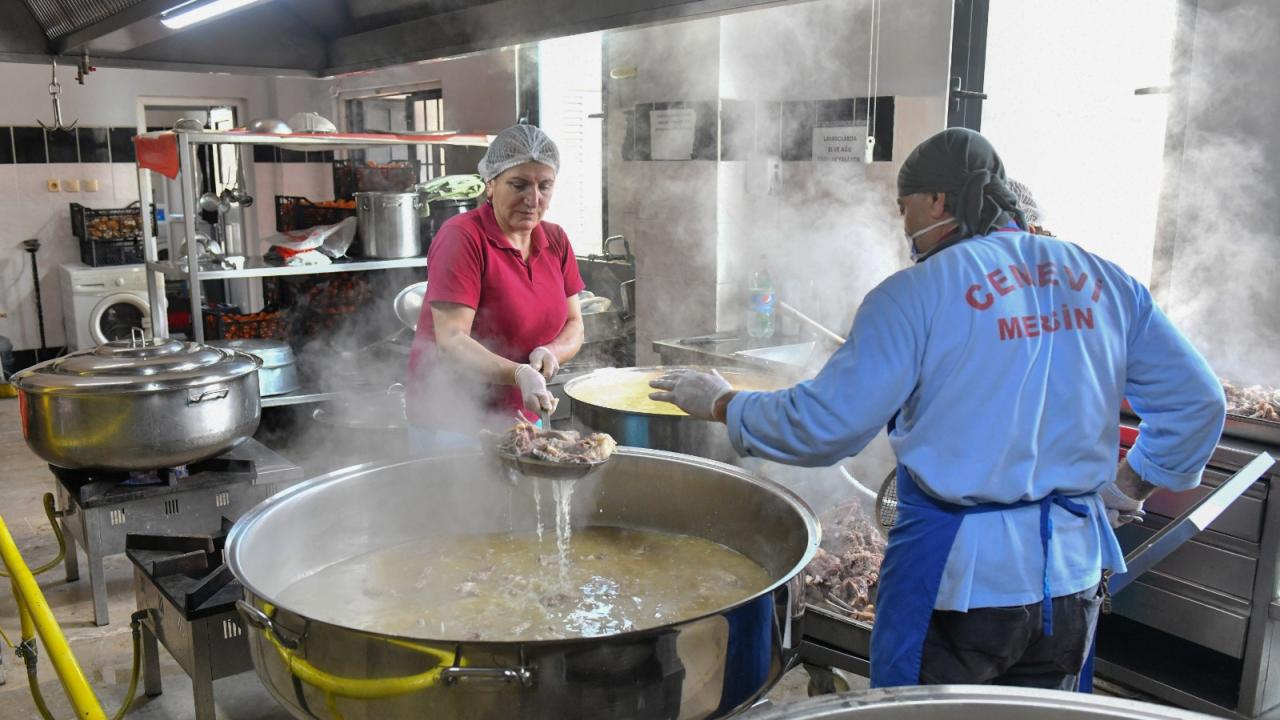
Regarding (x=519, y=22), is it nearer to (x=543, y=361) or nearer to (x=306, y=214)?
(x=543, y=361)

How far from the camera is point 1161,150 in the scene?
3.96 meters

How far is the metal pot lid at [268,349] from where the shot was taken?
202 inches

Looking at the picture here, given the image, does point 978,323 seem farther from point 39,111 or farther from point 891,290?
point 39,111

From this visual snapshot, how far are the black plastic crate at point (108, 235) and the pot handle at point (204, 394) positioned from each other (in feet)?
19.5

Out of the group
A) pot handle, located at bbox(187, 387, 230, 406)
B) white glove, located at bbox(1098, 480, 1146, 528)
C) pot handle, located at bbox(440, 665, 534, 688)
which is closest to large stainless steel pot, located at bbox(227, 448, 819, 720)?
pot handle, located at bbox(440, 665, 534, 688)

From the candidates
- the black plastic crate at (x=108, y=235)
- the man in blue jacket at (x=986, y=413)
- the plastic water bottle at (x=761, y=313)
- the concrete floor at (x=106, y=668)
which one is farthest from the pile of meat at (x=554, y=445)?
the black plastic crate at (x=108, y=235)

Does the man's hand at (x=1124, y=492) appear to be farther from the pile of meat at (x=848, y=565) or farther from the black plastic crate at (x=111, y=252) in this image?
the black plastic crate at (x=111, y=252)

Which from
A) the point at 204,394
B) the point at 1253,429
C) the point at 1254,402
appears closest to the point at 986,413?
the point at 1253,429

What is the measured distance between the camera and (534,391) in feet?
8.91

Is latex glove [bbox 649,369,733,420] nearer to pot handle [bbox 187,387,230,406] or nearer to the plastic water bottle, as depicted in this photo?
pot handle [bbox 187,387,230,406]

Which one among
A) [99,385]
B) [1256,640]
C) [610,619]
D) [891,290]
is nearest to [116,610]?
[99,385]

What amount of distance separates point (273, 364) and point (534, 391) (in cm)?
298

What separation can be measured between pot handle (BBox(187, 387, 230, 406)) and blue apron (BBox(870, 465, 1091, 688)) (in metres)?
2.62

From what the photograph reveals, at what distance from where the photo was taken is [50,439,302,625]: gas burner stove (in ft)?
11.9
